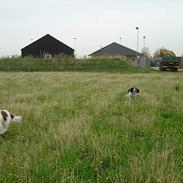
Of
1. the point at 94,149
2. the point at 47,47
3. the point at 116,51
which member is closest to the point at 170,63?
the point at 47,47

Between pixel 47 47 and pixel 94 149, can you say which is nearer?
pixel 94 149

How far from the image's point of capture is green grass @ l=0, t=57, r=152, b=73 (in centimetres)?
4584

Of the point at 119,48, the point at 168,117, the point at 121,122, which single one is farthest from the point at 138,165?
the point at 119,48

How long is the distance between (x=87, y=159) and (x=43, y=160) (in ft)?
1.99

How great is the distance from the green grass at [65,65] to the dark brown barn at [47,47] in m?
21.0

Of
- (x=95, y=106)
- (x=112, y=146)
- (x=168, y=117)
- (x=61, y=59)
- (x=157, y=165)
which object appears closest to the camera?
(x=157, y=165)

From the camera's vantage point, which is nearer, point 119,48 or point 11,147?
point 11,147

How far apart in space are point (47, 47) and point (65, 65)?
2452cm

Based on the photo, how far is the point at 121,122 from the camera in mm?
6887

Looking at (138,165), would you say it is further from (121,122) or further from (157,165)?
(121,122)

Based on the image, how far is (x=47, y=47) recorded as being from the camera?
2768 inches

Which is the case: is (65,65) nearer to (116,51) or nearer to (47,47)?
(47,47)

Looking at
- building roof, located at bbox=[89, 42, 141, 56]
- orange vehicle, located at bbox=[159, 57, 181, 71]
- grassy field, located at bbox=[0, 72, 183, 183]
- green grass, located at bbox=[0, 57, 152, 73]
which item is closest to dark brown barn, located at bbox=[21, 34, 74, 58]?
building roof, located at bbox=[89, 42, 141, 56]

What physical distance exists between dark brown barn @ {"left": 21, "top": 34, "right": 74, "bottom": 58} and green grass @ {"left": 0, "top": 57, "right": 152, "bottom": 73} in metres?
21.0
